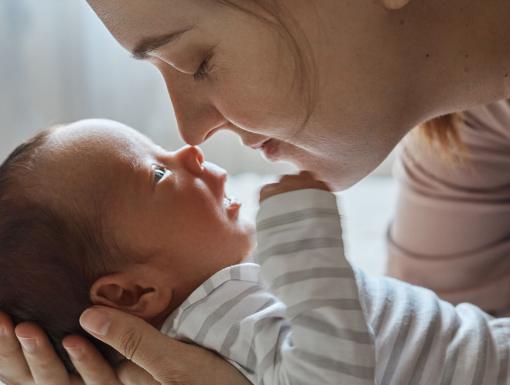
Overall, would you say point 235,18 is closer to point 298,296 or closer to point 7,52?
point 298,296

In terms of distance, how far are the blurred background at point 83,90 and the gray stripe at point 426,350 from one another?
755 mm

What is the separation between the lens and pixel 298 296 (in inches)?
40.4

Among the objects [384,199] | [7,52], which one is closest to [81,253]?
[7,52]

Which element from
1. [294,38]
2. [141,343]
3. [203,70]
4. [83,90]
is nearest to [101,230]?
[141,343]

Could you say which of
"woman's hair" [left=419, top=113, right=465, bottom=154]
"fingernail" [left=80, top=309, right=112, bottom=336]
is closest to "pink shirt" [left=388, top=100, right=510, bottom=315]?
"woman's hair" [left=419, top=113, right=465, bottom=154]

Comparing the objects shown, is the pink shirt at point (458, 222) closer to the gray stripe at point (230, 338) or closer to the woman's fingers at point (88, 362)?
the gray stripe at point (230, 338)

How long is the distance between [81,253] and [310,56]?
42 cm

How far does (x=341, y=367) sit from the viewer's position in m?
1.03

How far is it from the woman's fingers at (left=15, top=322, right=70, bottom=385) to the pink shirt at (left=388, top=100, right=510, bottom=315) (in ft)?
2.48

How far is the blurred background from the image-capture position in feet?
7.11

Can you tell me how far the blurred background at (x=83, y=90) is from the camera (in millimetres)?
2166

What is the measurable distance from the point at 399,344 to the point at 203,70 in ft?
1.50

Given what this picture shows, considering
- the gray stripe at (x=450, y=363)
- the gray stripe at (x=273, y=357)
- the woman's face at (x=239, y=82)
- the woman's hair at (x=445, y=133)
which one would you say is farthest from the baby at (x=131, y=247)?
the woman's hair at (x=445, y=133)

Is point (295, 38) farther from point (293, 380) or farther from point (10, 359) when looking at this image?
point (10, 359)
